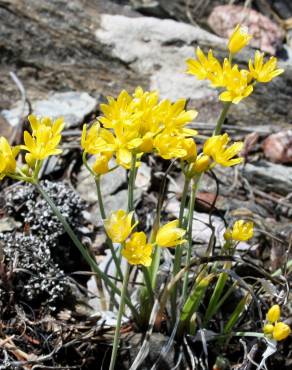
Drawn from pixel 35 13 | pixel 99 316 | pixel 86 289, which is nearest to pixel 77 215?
pixel 86 289

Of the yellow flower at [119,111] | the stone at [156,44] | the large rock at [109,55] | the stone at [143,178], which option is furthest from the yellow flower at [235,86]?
the stone at [156,44]

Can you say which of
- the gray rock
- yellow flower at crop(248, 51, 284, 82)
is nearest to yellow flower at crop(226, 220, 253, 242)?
yellow flower at crop(248, 51, 284, 82)

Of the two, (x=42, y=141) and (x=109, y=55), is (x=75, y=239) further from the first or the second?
(x=109, y=55)

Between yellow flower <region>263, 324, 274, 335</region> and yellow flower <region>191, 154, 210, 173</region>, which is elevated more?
yellow flower <region>191, 154, 210, 173</region>

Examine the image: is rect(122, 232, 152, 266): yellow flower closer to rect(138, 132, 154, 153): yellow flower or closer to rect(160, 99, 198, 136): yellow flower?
rect(138, 132, 154, 153): yellow flower

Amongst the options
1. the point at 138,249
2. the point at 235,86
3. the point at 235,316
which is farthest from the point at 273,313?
the point at 235,86

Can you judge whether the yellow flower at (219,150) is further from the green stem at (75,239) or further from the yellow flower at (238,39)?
the green stem at (75,239)
